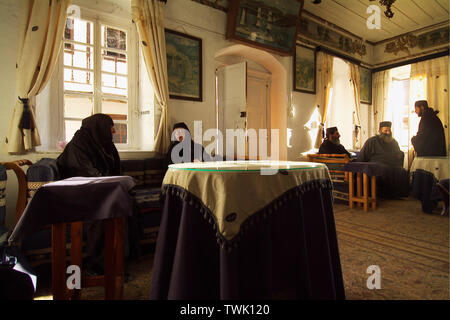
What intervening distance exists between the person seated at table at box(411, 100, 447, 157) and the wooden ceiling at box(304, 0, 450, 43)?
241 cm

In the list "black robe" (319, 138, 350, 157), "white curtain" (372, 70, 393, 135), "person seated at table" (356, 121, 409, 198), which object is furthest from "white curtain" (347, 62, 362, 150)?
"black robe" (319, 138, 350, 157)

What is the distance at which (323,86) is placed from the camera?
6281 millimetres

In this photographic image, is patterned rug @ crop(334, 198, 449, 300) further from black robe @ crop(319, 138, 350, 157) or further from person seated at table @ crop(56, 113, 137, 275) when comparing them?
person seated at table @ crop(56, 113, 137, 275)

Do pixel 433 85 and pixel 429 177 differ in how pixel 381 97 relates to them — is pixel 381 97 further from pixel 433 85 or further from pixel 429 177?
pixel 429 177

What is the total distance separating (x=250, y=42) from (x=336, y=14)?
2684mm

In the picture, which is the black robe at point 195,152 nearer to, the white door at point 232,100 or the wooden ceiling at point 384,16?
the white door at point 232,100

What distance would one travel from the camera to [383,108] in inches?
292

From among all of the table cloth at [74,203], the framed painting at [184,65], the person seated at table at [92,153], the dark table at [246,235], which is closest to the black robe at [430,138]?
Result: the framed painting at [184,65]

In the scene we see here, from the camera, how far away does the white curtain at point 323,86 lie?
244 inches

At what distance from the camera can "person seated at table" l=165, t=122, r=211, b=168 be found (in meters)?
3.62

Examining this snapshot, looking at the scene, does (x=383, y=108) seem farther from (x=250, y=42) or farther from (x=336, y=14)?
(x=250, y=42)

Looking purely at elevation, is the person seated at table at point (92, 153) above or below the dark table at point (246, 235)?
above

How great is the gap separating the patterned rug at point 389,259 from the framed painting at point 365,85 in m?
4.45
